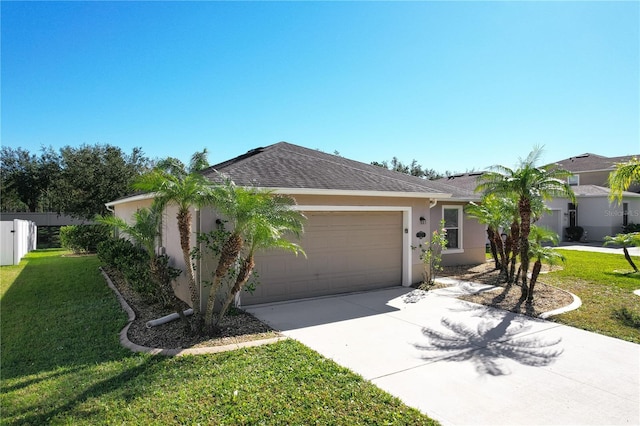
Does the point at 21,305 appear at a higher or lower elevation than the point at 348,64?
lower

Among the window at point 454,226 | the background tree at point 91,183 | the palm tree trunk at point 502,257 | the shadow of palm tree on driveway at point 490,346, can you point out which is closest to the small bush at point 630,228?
the window at point 454,226

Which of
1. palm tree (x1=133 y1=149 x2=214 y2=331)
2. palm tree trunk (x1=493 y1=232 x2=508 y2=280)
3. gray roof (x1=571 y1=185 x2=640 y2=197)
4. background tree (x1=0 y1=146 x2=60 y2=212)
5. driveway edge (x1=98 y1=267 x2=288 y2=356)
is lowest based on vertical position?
driveway edge (x1=98 y1=267 x2=288 y2=356)

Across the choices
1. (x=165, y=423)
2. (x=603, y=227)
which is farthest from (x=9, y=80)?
(x=603, y=227)

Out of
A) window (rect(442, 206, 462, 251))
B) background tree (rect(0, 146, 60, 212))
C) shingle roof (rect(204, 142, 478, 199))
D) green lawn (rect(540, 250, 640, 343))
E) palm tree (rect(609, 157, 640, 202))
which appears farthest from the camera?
background tree (rect(0, 146, 60, 212))

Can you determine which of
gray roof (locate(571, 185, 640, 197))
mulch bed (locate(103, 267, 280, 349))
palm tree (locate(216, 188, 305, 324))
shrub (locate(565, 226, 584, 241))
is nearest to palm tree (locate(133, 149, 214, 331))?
mulch bed (locate(103, 267, 280, 349))

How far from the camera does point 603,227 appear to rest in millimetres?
25094

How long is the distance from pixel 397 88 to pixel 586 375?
12.6 metres

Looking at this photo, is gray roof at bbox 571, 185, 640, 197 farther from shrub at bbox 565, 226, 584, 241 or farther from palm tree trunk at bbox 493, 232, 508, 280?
palm tree trunk at bbox 493, 232, 508, 280

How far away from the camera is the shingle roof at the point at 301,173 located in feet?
28.0

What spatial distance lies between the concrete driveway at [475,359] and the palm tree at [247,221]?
1.63 meters

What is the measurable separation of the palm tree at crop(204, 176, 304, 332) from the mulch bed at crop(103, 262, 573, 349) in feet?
1.45

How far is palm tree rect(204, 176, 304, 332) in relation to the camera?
19.0ft

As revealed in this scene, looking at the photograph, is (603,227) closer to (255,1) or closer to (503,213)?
(503,213)

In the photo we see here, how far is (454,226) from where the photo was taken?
49.3ft
